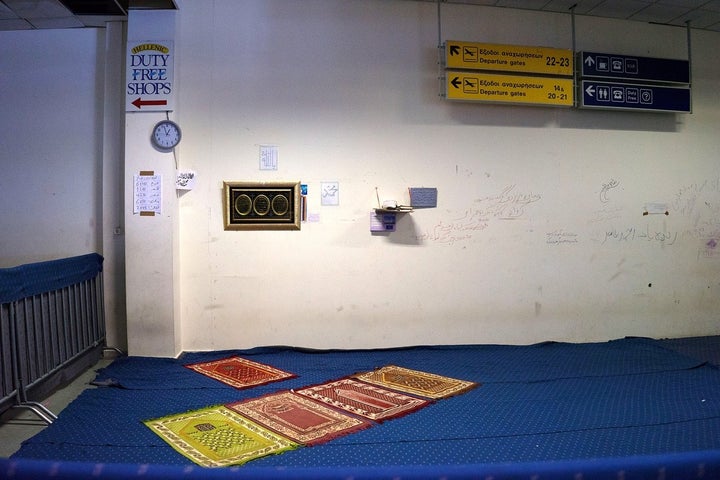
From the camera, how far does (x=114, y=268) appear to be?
3906mm

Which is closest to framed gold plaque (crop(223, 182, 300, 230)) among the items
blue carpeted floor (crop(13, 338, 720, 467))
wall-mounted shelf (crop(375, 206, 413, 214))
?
wall-mounted shelf (crop(375, 206, 413, 214))

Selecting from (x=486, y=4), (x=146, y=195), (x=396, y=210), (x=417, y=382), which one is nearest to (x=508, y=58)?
(x=486, y=4)

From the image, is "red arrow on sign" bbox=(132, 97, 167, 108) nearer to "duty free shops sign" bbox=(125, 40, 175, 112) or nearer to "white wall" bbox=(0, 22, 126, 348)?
"duty free shops sign" bbox=(125, 40, 175, 112)

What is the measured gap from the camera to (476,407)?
2.72m

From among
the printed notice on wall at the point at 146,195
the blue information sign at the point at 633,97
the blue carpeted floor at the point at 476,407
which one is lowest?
the blue carpeted floor at the point at 476,407

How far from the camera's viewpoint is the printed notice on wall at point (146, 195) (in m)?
3.67

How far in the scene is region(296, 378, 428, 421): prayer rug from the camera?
2650 millimetres

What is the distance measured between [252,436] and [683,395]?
8.92 feet

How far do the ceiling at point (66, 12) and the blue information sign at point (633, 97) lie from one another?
3.76m

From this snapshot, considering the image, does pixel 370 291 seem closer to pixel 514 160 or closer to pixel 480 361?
pixel 480 361

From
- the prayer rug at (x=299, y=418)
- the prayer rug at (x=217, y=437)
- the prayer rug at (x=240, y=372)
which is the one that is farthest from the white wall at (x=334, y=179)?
the prayer rug at (x=217, y=437)

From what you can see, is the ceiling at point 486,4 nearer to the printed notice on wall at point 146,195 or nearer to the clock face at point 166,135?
the clock face at point 166,135

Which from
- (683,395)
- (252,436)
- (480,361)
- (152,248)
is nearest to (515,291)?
(480,361)

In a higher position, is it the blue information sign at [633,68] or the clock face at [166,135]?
the blue information sign at [633,68]
